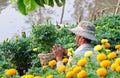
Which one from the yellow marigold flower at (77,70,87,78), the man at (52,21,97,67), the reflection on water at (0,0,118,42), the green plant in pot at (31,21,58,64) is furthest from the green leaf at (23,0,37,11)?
the reflection on water at (0,0,118,42)

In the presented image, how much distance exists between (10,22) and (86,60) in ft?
31.9

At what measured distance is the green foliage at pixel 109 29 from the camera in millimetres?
5516

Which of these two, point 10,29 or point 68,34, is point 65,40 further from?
point 10,29

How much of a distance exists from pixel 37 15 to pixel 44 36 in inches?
305

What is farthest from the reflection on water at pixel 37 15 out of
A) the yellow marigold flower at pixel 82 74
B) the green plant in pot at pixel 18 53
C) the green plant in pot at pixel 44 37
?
the yellow marigold flower at pixel 82 74

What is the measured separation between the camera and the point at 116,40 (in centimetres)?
555

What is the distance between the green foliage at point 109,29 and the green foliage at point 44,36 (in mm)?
691

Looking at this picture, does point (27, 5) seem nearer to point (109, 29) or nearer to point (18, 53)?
point (18, 53)

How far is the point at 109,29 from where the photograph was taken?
19.4 ft

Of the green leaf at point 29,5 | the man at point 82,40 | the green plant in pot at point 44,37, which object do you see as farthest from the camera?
the green plant in pot at point 44,37

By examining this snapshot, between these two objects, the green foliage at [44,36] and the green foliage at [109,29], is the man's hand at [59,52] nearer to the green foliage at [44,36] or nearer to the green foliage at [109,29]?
the green foliage at [44,36]

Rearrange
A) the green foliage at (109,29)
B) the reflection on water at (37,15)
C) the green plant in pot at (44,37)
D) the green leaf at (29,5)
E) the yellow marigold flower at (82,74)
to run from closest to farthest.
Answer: the green leaf at (29,5)
the yellow marigold flower at (82,74)
the green plant in pot at (44,37)
the green foliage at (109,29)
the reflection on water at (37,15)

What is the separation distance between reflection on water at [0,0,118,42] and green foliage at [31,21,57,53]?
5.74m

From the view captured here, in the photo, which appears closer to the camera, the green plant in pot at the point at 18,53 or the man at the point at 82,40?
the man at the point at 82,40
